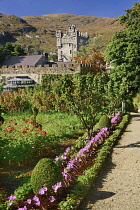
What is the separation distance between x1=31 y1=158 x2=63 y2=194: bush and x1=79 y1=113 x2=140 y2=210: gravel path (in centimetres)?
89

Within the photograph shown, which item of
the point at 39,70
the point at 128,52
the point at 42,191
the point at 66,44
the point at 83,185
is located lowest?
the point at 83,185

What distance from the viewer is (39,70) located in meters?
24.0

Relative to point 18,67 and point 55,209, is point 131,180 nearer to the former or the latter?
point 55,209

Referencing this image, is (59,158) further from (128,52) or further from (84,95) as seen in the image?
(128,52)

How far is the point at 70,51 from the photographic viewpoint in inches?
2985

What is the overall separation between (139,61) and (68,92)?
17.4 metres

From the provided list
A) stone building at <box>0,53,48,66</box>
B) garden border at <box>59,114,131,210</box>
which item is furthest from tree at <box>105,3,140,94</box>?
garden border at <box>59,114,131,210</box>


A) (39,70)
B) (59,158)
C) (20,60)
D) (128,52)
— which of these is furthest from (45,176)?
(20,60)

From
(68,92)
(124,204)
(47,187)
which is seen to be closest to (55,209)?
(47,187)

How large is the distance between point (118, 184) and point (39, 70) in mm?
19887

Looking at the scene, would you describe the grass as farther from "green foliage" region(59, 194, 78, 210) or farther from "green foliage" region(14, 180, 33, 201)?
"green foliage" region(59, 194, 78, 210)

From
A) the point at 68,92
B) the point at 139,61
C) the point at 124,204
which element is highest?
the point at 139,61

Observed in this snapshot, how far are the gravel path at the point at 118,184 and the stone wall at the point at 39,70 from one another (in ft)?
50.2

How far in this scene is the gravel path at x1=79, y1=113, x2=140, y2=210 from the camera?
15.9 feet
